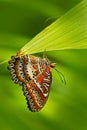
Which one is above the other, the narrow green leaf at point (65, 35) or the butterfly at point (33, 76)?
the narrow green leaf at point (65, 35)

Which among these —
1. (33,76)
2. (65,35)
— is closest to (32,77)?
(33,76)

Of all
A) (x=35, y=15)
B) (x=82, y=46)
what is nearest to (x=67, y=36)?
(x=82, y=46)

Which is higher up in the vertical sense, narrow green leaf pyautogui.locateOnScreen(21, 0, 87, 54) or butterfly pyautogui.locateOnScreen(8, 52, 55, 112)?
narrow green leaf pyautogui.locateOnScreen(21, 0, 87, 54)

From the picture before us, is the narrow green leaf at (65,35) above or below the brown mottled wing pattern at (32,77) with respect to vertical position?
above

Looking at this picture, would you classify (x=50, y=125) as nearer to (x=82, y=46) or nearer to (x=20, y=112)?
(x=20, y=112)

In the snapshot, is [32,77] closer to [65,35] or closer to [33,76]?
[33,76]
